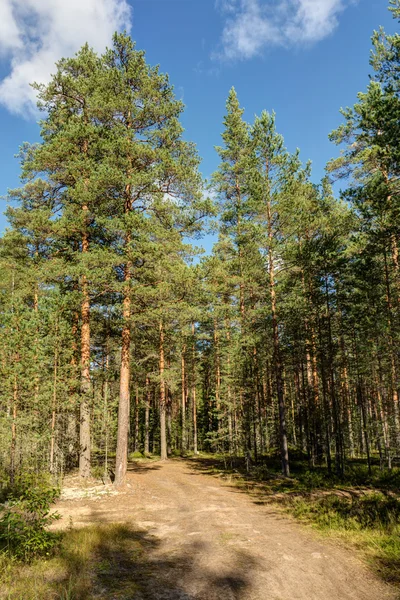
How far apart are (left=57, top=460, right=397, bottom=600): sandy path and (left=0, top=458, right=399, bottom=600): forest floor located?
0.02 meters

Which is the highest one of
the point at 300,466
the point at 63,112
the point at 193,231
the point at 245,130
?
the point at 245,130

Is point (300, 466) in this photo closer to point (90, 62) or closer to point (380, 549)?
point (380, 549)

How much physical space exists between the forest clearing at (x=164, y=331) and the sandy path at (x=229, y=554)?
0.05 m

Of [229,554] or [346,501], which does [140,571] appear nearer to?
[229,554]

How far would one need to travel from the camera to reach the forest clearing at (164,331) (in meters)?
6.71

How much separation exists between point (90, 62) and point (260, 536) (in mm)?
20145

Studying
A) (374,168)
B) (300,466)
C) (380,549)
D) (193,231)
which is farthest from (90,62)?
(300,466)

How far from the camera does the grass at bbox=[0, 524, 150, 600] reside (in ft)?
17.8

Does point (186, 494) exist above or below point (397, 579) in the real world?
below

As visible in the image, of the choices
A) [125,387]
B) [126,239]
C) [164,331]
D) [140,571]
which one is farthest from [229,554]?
[164,331]

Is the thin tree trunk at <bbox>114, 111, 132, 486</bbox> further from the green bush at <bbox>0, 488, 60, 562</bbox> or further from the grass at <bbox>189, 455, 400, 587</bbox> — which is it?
the green bush at <bbox>0, 488, 60, 562</bbox>

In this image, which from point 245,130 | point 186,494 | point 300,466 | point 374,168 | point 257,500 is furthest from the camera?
point 245,130

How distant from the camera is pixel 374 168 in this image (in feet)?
59.0

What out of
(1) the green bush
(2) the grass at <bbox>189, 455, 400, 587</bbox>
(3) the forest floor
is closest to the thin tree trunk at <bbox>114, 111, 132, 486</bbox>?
(3) the forest floor
